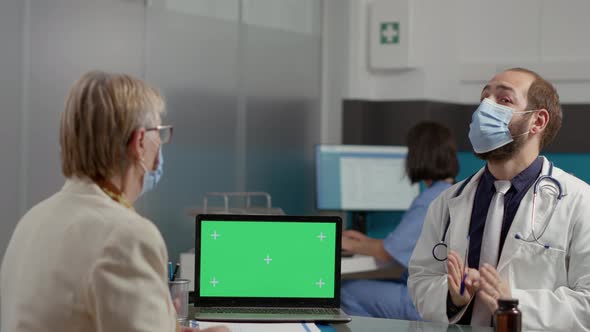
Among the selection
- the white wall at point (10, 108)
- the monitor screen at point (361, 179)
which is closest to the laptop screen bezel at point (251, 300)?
the white wall at point (10, 108)

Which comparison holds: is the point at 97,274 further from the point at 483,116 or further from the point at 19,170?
the point at 19,170

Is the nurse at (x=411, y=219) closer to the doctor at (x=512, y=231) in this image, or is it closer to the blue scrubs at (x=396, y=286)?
the blue scrubs at (x=396, y=286)

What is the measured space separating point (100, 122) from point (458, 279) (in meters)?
1.15

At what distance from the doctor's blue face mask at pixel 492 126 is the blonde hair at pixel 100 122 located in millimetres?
1201

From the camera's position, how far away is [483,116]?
97.8 inches

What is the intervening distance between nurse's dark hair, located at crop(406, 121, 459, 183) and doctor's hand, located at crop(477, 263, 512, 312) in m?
1.73

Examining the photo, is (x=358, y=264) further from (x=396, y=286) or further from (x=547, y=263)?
(x=547, y=263)

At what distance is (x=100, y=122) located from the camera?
1520 mm

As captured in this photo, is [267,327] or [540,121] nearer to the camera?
[267,327]

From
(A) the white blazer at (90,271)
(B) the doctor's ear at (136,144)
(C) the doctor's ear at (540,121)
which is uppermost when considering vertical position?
(C) the doctor's ear at (540,121)

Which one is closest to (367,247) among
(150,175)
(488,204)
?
(488,204)

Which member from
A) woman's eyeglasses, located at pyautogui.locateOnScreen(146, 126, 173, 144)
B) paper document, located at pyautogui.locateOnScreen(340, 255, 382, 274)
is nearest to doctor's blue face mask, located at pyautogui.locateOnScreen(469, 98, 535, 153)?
woman's eyeglasses, located at pyautogui.locateOnScreen(146, 126, 173, 144)

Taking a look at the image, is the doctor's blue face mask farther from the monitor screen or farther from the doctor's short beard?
the monitor screen

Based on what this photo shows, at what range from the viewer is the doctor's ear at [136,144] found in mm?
1555
